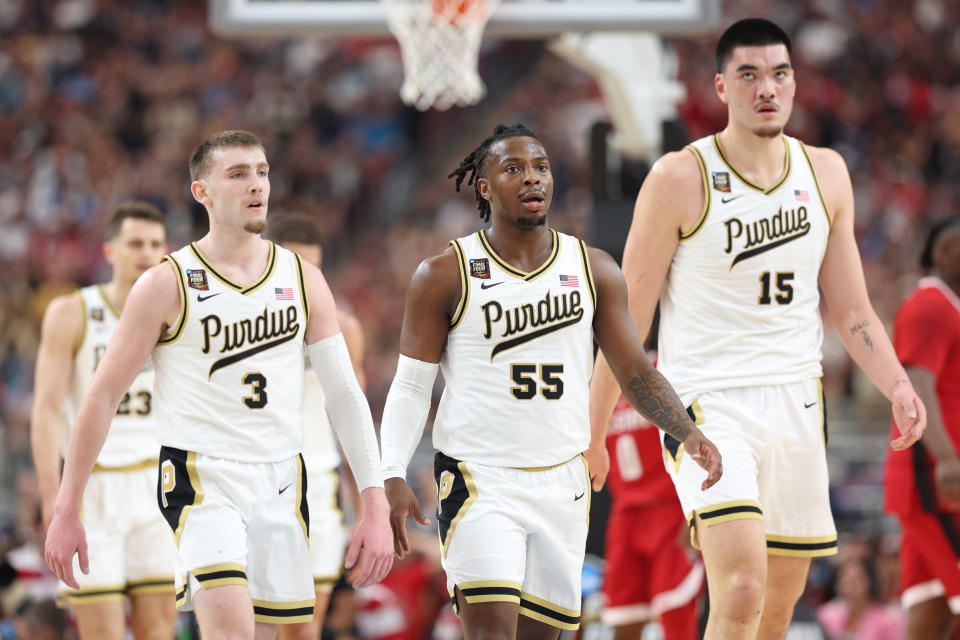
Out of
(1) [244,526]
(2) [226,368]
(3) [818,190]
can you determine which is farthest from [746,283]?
(1) [244,526]

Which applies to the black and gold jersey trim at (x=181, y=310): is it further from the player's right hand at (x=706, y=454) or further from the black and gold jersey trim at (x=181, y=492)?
the player's right hand at (x=706, y=454)

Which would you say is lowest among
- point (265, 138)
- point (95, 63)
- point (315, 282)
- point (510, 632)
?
point (510, 632)

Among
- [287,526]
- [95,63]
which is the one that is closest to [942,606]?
[287,526]

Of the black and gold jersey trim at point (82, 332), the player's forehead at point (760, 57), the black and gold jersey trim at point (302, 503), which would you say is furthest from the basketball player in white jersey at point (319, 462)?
the player's forehead at point (760, 57)

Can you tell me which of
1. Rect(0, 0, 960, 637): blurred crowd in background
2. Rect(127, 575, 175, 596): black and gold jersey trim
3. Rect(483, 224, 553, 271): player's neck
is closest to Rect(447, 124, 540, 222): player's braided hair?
Rect(483, 224, 553, 271): player's neck

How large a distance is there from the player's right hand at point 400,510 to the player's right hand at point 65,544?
1184mm

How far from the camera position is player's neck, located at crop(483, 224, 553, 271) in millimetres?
5328

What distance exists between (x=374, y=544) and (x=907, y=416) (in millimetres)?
2310

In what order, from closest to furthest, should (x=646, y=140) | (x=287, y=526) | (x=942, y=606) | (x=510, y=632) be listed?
(x=510, y=632)
(x=287, y=526)
(x=942, y=606)
(x=646, y=140)

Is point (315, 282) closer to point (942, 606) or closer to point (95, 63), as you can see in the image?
point (942, 606)

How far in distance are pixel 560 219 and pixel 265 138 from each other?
4896mm

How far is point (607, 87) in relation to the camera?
10156 mm

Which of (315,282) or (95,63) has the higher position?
(95,63)

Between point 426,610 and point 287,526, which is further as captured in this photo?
point 426,610
